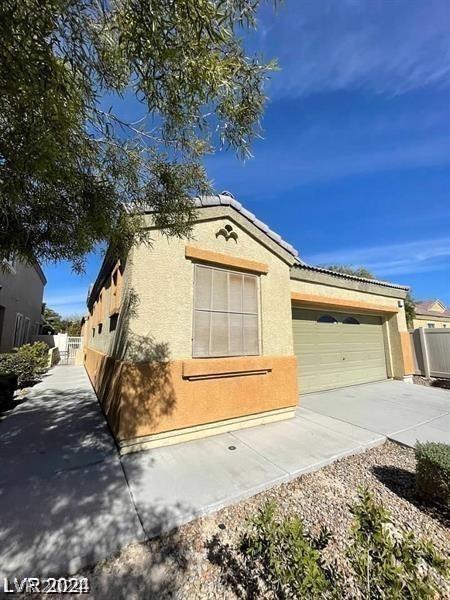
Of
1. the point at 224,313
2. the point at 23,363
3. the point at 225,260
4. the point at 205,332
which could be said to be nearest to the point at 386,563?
the point at 205,332

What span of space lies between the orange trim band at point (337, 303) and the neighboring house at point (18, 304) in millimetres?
10372

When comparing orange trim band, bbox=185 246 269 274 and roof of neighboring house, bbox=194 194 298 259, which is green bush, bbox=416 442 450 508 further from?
roof of neighboring house, bbox=194 194 298 259

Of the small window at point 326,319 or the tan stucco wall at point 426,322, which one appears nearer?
the small window at point 326,319

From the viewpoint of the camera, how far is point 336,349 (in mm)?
10016

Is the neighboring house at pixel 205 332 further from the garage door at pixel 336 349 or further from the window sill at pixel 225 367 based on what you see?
the garage door at pixel 336 349

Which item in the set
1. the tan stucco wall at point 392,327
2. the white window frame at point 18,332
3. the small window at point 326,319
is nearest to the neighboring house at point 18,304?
the white window frame at point 18,332

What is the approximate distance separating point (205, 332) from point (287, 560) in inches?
162

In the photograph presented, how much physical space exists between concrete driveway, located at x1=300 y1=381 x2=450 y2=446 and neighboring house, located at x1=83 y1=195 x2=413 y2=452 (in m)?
1.23

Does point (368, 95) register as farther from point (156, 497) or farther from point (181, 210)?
point (156, 497)

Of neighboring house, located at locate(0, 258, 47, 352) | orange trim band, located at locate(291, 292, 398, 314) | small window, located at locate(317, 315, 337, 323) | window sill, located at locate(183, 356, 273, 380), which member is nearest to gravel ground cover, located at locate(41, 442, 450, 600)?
window sill, located at locate(183, 356, 273, 380)

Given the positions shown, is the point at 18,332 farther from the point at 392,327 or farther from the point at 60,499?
the point at 392,327

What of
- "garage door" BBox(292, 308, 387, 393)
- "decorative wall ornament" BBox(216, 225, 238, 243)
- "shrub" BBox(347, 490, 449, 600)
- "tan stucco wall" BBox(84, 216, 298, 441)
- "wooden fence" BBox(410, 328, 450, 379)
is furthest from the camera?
"wooden fence" BBox(410, 328, 450, 379)

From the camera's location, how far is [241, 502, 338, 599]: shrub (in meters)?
1.91

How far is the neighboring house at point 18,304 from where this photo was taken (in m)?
13.1
